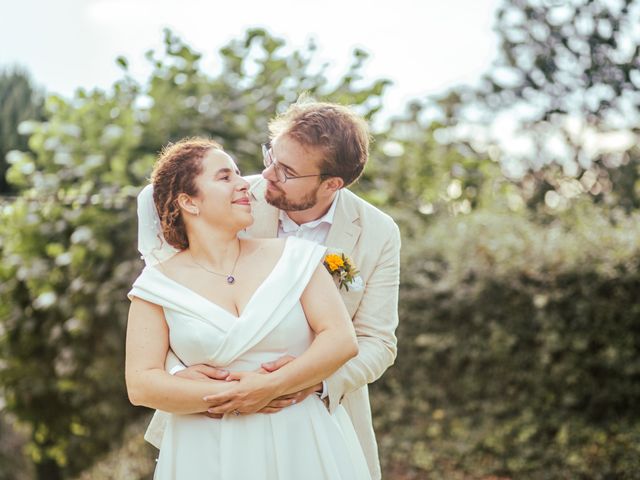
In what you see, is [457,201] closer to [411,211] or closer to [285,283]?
[411,211]

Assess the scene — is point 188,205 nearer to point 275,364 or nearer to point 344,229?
point 275,364

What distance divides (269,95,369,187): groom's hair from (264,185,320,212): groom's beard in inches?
4.1

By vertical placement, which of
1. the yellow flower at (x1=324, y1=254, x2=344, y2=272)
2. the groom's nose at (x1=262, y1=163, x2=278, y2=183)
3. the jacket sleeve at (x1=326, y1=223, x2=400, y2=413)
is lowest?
the jacket sleeve at (x1=326, y1=223, x2=400, y2=413)

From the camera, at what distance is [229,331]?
2705 mm

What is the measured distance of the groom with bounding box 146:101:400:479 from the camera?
10.5 ft

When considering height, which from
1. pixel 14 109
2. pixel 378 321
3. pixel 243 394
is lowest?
pixel 14 109

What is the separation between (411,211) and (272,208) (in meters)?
5.73

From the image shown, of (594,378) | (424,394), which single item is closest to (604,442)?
(594,378)

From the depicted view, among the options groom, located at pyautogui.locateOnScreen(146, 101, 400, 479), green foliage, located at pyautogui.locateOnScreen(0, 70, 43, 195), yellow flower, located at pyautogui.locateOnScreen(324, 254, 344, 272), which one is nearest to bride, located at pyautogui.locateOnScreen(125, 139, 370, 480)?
yellow flower, located at pyautogui.locateOnScreen(324, 254, 344, 272)

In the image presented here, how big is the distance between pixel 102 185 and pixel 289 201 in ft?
14.3

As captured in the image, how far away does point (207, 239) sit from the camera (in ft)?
9.42

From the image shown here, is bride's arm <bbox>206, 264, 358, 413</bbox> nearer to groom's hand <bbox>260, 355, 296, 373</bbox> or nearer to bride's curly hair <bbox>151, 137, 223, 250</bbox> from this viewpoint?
groom's hand <bbox>260, 355, 296, 373</bbox>

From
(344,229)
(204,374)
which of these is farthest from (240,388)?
(344,229)

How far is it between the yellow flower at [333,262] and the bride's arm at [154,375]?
562mm
